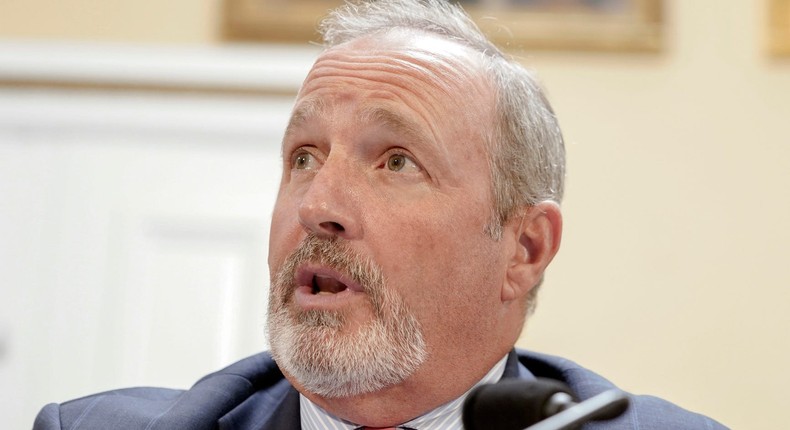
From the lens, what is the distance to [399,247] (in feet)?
5.30

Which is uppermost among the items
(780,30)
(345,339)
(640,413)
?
(780,30)

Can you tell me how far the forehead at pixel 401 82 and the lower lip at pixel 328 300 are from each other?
0.31m

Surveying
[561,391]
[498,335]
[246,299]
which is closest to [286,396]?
[498,335]

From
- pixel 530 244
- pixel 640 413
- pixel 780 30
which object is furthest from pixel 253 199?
pixel 640 413

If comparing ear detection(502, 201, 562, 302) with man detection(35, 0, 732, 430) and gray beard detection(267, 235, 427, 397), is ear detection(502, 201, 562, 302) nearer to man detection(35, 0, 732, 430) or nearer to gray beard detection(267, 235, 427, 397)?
man detection(35, 0, 732, 430)

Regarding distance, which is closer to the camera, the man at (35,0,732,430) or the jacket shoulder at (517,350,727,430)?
the man at (35,0,732,430)

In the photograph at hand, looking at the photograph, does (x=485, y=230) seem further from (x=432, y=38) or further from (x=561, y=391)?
(x=561, y=391)

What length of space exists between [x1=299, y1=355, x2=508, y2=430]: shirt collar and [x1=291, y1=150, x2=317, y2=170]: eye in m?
0.41

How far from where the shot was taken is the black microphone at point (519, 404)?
1086 mm

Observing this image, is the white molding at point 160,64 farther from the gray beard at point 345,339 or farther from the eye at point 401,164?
the gray beard at point 345,339

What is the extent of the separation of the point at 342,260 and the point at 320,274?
53 mm

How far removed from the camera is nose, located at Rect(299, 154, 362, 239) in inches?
62.4

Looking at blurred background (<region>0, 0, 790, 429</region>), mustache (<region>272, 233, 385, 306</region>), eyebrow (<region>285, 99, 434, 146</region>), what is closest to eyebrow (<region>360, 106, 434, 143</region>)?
eyebrow (<region>285, 99, 434, 146</region>)

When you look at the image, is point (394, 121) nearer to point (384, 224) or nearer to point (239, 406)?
point (384, 224)
